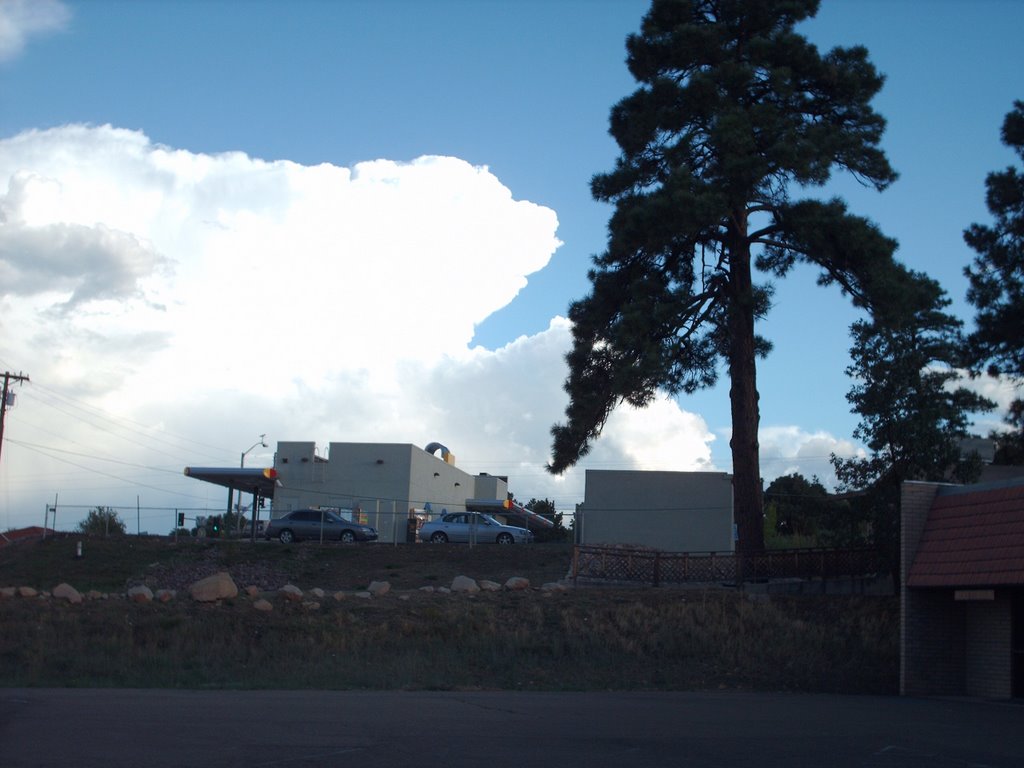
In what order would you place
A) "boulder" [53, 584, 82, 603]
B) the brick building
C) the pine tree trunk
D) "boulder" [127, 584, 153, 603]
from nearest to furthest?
the brick building → "boulder" [127, 584, 153, 603] → "boulder" [53, 584, 82, 603] → the pine tree trunk

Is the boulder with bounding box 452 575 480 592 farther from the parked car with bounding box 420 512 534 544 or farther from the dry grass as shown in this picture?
the parked car with bounding box 420 512 534 544

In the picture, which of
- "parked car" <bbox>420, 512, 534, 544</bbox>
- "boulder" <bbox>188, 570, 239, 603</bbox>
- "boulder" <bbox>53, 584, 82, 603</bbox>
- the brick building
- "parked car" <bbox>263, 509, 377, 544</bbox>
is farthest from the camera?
"parked car" <bbox>263, 509, 377, 544</bbox>

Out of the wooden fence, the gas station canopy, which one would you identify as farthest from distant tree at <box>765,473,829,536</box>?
the gas station canopy

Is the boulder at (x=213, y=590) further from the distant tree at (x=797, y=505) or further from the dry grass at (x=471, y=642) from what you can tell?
the distant tree at (x=797, y=505)

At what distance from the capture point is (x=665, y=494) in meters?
36.4

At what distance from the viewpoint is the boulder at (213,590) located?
1017 inches

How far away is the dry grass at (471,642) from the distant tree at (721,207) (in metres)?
5.72

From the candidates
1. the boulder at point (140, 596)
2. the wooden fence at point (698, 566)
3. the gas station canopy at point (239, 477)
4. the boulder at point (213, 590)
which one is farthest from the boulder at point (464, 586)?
the gas station canopy at point (239, 477)

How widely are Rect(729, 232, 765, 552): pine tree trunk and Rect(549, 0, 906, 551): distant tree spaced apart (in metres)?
0.04

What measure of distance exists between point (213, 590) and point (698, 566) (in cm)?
1240

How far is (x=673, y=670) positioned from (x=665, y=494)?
14714 mm

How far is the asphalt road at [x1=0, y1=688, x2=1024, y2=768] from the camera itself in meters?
10.9

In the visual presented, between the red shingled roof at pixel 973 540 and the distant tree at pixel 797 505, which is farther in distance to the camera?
the distant tree at pixel 797 505

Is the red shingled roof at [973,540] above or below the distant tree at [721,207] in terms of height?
below
